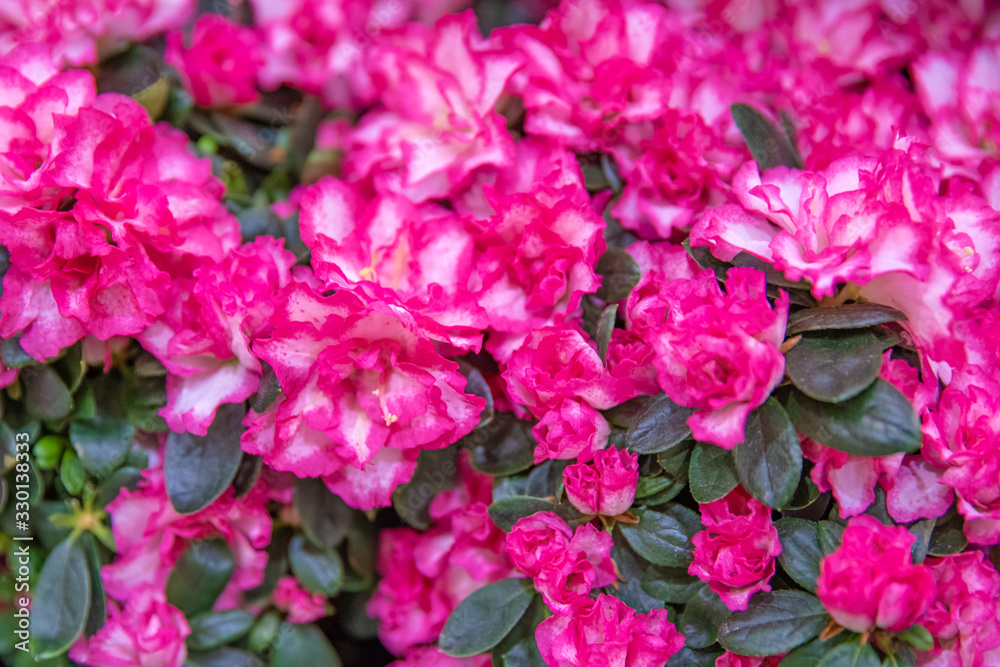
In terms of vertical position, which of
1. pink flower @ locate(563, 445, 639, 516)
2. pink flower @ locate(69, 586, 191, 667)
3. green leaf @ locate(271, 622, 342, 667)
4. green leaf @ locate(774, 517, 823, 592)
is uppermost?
pink flower @ locate(563, 445, 639, 516)

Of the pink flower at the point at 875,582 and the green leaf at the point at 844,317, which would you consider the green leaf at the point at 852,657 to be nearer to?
the pink flower at the point at 875,582

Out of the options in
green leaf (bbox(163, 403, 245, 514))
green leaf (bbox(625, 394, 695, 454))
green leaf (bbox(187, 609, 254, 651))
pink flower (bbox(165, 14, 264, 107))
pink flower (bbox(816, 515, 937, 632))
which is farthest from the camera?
pink flower (bbox(165, 14, 264, 107))

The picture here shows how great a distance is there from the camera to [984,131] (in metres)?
1.01

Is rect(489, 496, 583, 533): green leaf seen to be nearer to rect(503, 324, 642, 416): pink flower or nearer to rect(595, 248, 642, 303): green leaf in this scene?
rect(503, 324, 642, 416): pink flower

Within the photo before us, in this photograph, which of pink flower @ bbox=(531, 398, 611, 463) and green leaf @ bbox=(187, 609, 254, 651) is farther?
green leaf @ bbox=(187, 609, 254, 651)

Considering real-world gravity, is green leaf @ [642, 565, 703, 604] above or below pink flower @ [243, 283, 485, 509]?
below

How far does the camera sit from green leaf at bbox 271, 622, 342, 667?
103cm

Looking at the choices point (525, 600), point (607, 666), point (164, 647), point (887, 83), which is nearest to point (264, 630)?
point (164, 647)

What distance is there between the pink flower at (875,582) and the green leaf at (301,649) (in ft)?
2.20

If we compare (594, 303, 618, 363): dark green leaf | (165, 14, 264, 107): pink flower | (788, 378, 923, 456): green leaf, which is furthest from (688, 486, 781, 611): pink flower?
(165, 14, 264, 107): pink flower

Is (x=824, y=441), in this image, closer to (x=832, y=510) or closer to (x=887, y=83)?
(x=832, y=510)

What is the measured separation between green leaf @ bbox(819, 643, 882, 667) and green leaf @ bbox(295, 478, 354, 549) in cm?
58

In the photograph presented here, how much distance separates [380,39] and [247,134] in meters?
0.27

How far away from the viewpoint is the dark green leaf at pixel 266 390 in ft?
2.65
